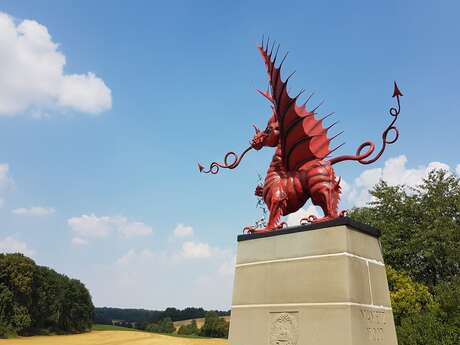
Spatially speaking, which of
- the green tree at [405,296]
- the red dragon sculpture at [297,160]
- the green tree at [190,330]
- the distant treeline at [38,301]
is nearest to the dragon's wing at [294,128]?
the red dragon sculpture at [297,160]

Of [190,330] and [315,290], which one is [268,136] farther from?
[190,330]

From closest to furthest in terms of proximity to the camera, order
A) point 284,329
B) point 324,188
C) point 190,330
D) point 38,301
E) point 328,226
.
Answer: point 284,329, point 328,226, point 324,188, point 38,301, point 190,330

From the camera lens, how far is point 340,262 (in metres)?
5.28

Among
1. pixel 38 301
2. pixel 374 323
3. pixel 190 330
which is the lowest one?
pixel 374 323

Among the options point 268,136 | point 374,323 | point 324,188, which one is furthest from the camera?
point 268,136

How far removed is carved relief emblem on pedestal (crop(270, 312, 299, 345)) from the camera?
213 inches

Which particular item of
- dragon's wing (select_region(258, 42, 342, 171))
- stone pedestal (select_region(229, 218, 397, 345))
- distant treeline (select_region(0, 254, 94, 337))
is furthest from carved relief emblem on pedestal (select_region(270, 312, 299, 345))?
distant treeline (select_region(0, 254, 94, 337))

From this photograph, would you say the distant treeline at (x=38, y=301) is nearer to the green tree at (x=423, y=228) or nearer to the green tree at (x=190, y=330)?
the green tree at (x=190, y=330)

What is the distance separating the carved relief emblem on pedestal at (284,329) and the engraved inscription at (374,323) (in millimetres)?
910

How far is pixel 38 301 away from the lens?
43062 millimetres

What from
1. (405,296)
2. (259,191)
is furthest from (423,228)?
(259,191)

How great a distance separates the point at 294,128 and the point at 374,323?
10.6 ft

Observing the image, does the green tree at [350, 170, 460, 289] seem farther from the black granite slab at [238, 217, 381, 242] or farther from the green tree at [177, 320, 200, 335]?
the green tree at [177, 320, 200, 335]

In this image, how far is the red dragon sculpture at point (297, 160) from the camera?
624 centimetres
